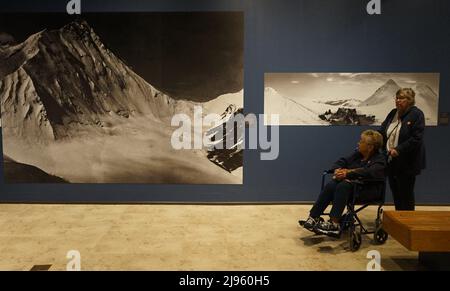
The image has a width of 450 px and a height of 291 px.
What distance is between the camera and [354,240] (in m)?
3.58

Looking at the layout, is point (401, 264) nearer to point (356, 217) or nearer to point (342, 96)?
point (356, 217)

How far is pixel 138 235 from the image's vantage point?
3973mm

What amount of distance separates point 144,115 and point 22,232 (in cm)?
184

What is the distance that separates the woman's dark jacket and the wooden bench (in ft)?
1.82

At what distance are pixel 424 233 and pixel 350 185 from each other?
0.84m

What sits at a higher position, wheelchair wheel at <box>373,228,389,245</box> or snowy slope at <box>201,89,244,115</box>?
snowy slope at <box>201,89,244,115</box>

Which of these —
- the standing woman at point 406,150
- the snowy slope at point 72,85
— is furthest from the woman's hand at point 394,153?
the snowy slope at point 72,85

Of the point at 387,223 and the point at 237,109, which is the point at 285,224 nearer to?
the point at 387,223

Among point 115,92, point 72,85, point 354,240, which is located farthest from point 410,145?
point 72,85

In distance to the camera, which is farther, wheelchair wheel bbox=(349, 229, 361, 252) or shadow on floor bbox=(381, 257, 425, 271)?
wheelchair wheel bbox=(349, 229, 361, 252)

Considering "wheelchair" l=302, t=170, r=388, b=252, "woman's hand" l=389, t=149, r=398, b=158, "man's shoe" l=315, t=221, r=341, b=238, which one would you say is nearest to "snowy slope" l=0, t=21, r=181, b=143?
"man's shoe" l=315, t=221, r=341, b=238

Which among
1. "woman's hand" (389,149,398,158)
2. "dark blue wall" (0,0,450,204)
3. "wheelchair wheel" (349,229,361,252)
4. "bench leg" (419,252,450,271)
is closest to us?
"bench leg" (419,252,450,271)

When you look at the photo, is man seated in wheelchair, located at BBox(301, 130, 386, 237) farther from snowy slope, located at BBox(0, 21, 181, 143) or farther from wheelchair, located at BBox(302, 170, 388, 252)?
snowy slope, located at BBox(0, 21, 181, 143)

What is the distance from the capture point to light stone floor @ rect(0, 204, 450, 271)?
3307 millimetres
